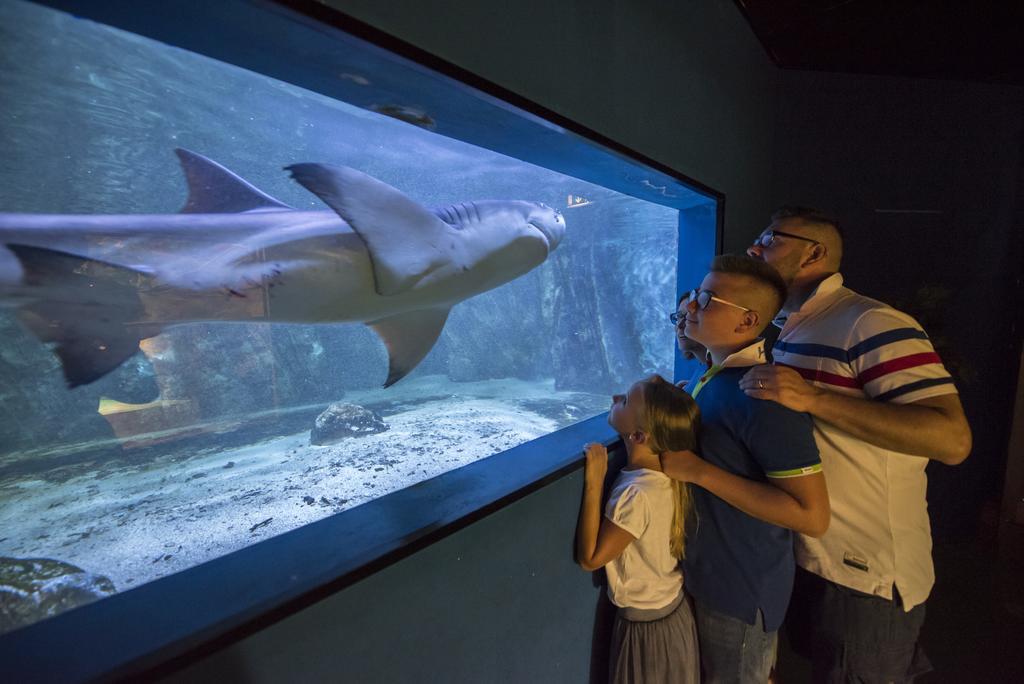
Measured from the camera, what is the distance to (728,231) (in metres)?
3.12

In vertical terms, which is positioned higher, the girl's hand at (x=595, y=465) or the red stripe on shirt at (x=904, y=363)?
the red stripe on shirt at (x=904, y=363)

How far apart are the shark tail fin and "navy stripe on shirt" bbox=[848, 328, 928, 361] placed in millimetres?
2736

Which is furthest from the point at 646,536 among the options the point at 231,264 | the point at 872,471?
the point at 231,264

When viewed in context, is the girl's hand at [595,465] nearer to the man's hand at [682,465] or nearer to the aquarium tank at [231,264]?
the man's hand at [682,465]

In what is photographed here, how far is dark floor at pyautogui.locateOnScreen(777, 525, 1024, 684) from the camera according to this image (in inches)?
102

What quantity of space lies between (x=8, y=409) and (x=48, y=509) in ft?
29.2

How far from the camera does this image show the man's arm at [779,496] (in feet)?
4.33

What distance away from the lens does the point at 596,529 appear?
1.62 m

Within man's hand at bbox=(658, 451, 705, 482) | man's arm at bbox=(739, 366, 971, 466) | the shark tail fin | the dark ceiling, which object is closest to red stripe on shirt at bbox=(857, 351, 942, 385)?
man's arm at bbox=(739, 366, 971, 466)

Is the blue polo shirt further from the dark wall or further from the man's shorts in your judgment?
the dark wall

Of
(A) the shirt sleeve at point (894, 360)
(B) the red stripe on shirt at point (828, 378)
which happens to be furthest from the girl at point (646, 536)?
(A) the shirt sleeve at point (894, 360)

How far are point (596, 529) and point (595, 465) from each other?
0.25 metres

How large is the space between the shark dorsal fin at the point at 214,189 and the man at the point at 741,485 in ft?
6.66

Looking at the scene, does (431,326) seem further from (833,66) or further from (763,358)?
(833,66)
